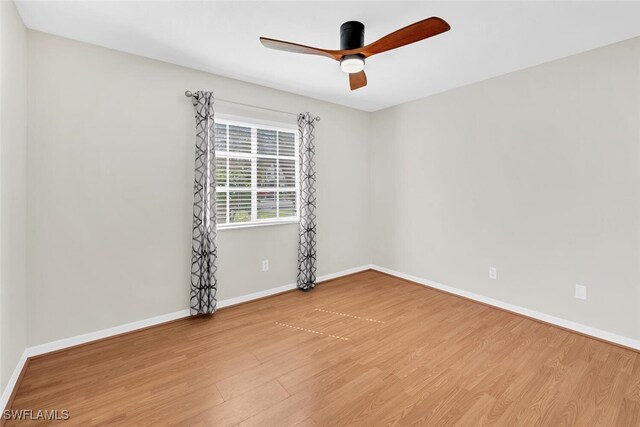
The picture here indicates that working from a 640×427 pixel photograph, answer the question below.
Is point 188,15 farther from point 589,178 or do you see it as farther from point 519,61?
point 589,178

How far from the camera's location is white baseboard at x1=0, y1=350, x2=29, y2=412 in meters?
1.69

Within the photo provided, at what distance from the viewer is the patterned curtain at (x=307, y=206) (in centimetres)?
372

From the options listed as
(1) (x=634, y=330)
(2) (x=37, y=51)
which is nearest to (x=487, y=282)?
(1) (x=634, y=330)

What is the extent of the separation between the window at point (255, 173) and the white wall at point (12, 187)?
59.0 inches

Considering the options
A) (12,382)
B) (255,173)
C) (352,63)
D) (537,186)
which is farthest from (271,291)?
(537,186)

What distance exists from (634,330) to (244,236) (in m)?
3.70

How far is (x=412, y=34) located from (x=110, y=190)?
269 cm

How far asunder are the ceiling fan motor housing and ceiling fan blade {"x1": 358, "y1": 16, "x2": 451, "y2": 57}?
0.13 metres

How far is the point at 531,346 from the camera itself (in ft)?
7.95

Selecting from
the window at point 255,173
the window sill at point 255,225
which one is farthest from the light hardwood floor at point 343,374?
the window at point 255,173

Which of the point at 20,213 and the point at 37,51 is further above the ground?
the point at 37,51

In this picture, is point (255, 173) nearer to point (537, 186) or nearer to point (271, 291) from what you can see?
point (271, 291)

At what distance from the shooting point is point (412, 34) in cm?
173

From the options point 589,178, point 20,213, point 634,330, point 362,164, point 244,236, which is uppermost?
point 362,164
